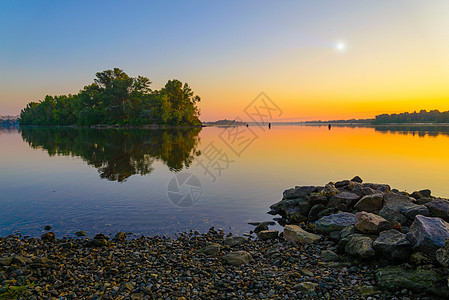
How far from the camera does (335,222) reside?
13.3 meters

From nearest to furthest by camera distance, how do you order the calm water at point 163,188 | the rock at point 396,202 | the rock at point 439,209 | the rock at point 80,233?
the rock at point 439,209, the rock at point 80,233, the rock at point 396,202, the calm water at point 163,188

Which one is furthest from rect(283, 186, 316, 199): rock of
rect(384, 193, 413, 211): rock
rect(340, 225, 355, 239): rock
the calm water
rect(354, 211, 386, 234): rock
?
rect(354, 211, 386, 234): rock

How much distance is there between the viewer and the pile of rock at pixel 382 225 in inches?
330

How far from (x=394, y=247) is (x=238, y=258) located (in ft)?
18.2

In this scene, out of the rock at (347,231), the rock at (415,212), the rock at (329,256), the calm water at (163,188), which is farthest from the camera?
the calm water at (163,188)

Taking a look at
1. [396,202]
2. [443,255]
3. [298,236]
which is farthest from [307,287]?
[396,202]

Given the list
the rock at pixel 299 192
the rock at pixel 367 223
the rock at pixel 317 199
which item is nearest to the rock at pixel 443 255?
the rock at pixel 367 223

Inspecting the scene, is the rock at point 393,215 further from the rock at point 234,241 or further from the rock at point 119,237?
the rock at point 119,237

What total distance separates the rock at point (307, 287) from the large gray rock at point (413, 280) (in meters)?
2.14

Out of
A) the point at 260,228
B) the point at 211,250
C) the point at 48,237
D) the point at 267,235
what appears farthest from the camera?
the point at 260,228

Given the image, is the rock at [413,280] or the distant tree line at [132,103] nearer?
the rock at [413,280]

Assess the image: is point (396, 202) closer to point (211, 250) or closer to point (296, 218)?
point (296, 218)

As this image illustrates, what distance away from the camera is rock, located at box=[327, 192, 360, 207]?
15.7 metres

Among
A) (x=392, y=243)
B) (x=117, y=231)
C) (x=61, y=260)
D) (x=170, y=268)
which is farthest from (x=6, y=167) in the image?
(x=392, y=243)
